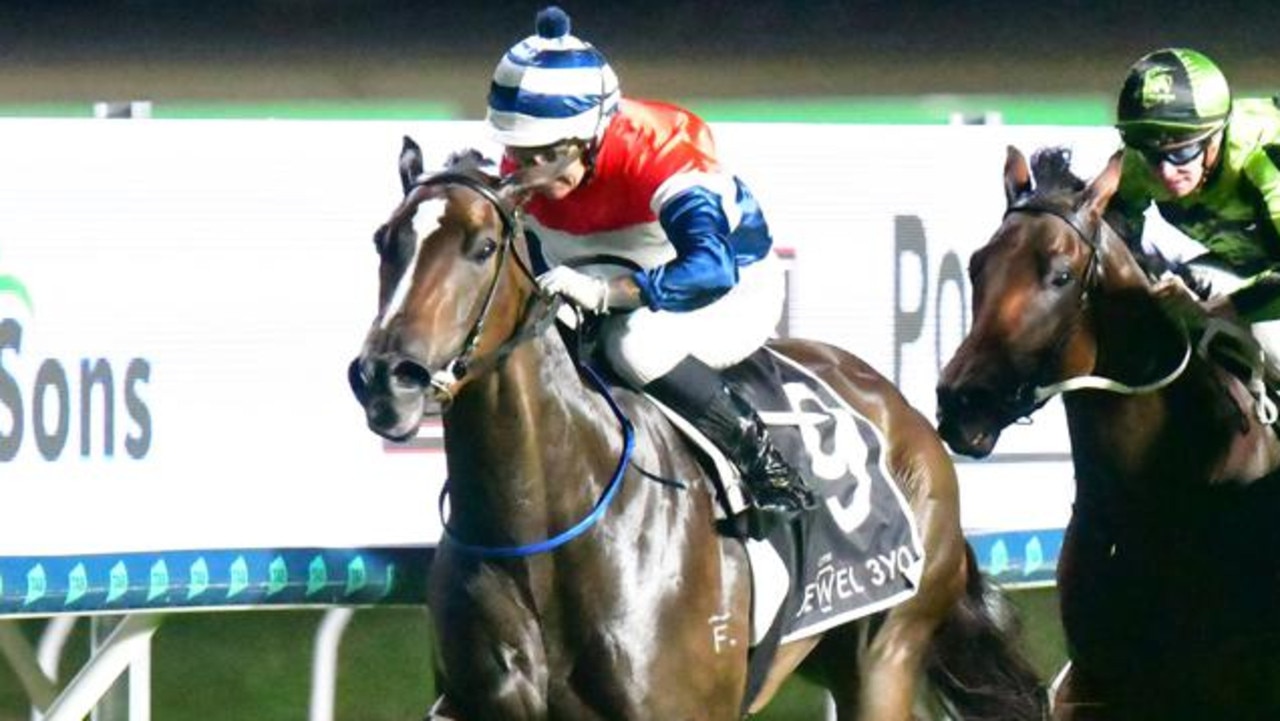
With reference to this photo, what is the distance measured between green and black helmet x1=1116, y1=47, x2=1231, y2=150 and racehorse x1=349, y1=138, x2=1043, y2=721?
1.00m

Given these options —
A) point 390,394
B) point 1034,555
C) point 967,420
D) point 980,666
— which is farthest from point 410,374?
point 1034,555

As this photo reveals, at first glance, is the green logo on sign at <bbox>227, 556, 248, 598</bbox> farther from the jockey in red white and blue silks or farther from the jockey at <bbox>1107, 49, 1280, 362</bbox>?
the jockey at <bbox>1107, 49, 1280, 362</bbox>

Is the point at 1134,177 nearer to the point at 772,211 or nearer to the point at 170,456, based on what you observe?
the point at 772,211

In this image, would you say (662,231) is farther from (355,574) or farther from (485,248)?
(355,574)

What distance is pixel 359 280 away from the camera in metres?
5.92

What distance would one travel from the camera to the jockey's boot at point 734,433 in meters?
4.94

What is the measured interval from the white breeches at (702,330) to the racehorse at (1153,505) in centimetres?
39

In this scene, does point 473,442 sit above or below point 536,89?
below

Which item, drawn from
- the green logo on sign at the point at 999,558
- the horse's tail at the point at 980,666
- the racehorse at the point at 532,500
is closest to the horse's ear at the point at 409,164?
the racehorse at the point at 532,500

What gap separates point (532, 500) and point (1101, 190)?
125 cm

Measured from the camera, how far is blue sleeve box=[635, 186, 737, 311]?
15.3 ft

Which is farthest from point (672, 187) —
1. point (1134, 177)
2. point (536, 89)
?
point (1134, 177)

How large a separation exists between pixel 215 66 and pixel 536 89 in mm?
4183

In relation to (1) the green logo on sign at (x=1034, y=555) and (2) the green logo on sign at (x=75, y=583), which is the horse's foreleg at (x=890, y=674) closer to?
(1) the green logo on sign at (x=1034, y=555)
